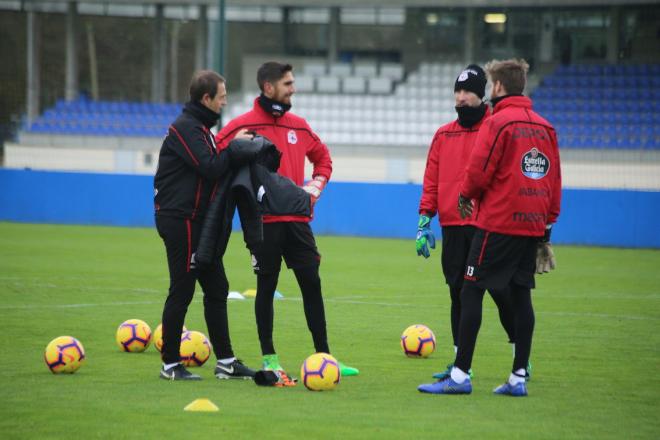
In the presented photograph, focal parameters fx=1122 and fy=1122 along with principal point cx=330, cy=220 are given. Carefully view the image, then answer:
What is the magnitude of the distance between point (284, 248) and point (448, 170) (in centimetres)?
136

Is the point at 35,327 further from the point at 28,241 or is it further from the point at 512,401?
the point at 28,241

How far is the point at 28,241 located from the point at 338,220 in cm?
715

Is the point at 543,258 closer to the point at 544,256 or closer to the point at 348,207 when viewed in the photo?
the point at 544,256

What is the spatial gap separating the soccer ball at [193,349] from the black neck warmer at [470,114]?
2.68 m

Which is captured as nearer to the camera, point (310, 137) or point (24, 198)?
point (310, 137)

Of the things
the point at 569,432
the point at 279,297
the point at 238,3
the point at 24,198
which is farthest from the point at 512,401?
the point at 238,3

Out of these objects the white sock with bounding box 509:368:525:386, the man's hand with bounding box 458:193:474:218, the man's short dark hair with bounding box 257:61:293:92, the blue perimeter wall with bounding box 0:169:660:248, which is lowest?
the blue perimeter wall with bounding box 0:169:660:248

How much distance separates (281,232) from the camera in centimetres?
815

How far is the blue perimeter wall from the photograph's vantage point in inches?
938

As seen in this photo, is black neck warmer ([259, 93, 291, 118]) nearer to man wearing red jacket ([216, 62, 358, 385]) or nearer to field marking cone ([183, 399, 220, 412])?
man wearing red jacket ([216, 62, 358, 385])

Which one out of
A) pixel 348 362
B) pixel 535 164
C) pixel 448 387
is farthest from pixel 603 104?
pixel 448 387

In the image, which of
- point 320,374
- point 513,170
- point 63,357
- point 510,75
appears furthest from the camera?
point 63,357

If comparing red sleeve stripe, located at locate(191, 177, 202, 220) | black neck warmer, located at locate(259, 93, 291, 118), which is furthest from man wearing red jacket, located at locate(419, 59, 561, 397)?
red sleeve stripe, located at locate(191, 177, 202, 220)

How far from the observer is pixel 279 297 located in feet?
46.1
